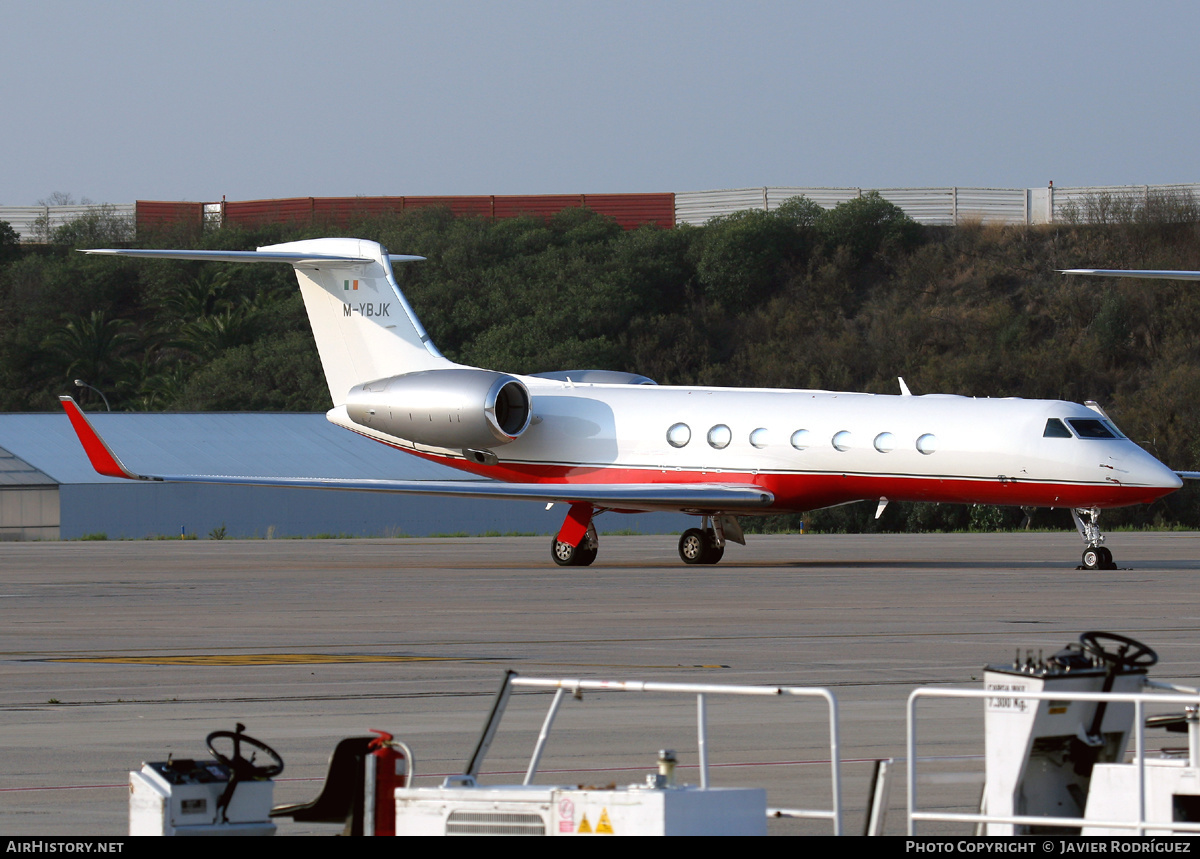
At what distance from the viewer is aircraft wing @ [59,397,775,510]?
29812mm

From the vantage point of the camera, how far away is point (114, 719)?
11531 mm

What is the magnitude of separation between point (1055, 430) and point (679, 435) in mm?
6829

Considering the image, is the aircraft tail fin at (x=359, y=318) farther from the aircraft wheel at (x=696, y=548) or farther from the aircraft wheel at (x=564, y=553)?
the aircraft wheel at (x=696, y=548)

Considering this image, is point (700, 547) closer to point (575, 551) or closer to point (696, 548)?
point (696, 548)

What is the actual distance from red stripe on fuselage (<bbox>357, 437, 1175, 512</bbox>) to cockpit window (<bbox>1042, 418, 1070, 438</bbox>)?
0.81m

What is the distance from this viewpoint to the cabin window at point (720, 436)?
102ft

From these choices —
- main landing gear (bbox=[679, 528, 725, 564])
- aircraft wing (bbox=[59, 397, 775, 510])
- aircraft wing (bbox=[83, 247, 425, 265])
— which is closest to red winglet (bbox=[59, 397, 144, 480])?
aircraft wing (bbox=[59, 397, 775, 510])

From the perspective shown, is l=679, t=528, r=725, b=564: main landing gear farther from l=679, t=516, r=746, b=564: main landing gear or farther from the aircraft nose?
the aircraft nose

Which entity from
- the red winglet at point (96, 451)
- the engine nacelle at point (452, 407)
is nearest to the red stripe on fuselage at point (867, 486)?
the engine nacelle at point (452, 407)

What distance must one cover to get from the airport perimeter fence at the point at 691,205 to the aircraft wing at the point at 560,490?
201ft

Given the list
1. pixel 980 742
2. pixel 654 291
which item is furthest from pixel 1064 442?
pixel 654 291

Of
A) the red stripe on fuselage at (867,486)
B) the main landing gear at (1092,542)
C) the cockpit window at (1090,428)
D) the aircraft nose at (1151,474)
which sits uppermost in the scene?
the cockpit window at (1090,428)

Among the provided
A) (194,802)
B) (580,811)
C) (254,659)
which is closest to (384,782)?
(194,802)

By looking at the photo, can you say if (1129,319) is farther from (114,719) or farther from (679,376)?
(114,719)
